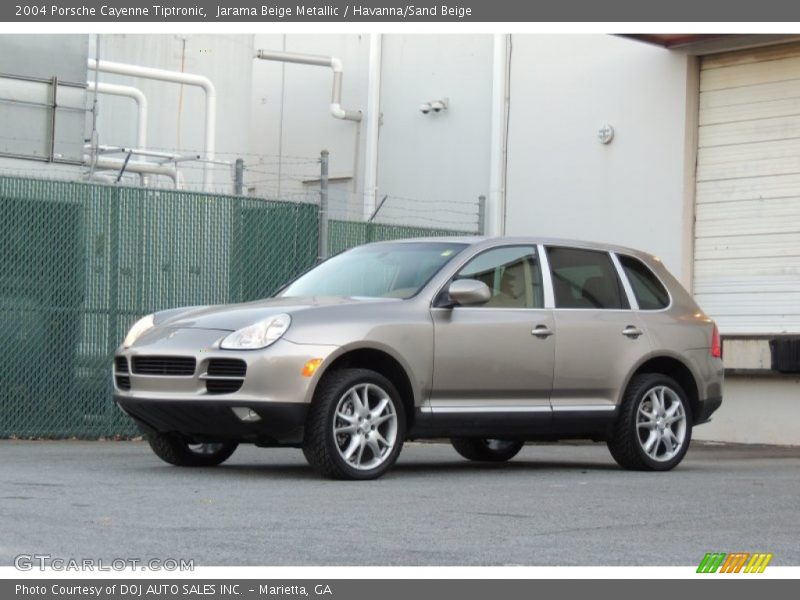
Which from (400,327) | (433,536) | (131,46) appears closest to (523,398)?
(400,327)

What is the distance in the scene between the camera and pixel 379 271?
11.2 meters

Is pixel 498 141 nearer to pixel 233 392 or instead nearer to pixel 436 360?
pixel 436 360

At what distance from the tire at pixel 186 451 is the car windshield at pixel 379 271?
3.93 feet

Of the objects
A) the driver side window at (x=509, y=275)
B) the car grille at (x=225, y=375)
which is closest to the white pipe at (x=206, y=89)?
the driver side window at (x=509, y=275)

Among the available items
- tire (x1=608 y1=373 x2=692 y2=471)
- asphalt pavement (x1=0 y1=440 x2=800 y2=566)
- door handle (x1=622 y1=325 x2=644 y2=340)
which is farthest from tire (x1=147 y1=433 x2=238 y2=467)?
door handle (x1=622 y1=325 x2=644 y2=340)

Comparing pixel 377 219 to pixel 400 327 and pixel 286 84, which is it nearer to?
pixel 286 84

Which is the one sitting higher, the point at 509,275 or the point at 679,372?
the point at 509,275

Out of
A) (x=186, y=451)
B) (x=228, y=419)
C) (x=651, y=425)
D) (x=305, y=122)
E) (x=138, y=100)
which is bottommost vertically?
(x=186, y=451)

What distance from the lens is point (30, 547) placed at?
660 centimetres

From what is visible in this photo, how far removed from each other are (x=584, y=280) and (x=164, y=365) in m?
3.33

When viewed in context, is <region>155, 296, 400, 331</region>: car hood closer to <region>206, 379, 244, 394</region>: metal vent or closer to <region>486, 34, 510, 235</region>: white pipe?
<region>206, 379, 244, 394</region>: metal vent

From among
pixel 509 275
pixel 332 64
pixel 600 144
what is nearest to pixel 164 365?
pixel 509 275

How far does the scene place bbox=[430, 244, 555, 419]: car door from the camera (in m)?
10.8

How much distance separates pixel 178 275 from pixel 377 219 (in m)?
7.83
